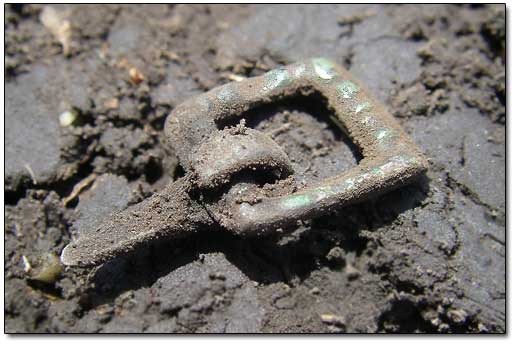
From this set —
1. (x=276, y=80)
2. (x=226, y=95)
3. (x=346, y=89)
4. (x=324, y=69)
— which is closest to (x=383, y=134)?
(x=346, y=89)

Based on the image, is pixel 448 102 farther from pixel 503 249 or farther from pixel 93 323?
pixel 93 323

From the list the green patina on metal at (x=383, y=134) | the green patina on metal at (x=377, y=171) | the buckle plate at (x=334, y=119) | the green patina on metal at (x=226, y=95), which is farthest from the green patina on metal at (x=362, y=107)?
the green patina on metal at (x=226, y=95)

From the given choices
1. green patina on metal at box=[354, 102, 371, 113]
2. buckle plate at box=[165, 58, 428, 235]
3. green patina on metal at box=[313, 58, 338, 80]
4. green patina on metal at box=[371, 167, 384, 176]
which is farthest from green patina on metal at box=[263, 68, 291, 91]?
green patina on metal at box=[371, 167, 384, 176]

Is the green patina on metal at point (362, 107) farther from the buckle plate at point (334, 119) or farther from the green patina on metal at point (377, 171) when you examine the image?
the green patina on metal at point (377, 171)

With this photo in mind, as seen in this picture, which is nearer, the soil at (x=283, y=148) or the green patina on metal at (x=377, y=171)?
the green patina on metal at (x=377, y=171)

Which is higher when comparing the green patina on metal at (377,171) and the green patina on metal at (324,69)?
the green patina on metal at (324,69)

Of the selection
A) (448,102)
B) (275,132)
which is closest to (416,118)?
(448,102)

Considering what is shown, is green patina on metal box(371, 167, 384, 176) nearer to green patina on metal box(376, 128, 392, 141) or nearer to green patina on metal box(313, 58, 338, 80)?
green patina on metal box(376, 128, 392, 141)
